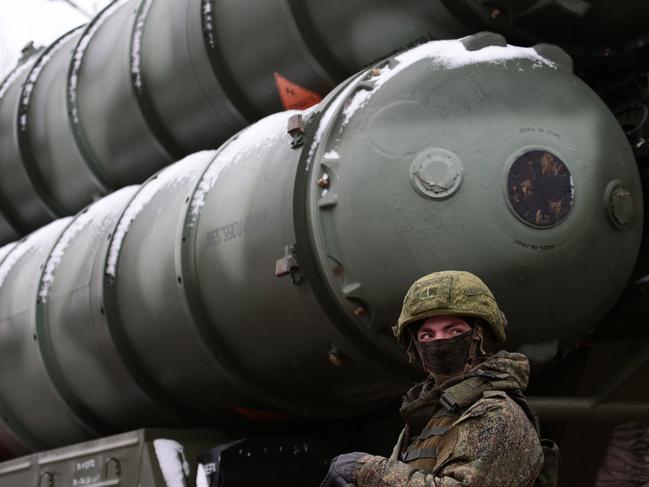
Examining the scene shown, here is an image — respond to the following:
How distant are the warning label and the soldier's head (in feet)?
7.75

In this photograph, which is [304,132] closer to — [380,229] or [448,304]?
Result: [380,229]

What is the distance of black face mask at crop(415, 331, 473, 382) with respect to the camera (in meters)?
1.99

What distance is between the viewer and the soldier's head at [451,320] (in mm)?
1971

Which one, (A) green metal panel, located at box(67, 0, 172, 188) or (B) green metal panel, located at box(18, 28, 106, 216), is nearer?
(A) green metal panel, located at box(67, 0, 172, 188)

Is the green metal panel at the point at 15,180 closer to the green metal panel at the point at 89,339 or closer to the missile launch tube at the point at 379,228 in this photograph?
the green metal panel at the point at 89,339

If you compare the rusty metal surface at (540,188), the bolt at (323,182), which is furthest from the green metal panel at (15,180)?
the rusty metal surface at (540,188)

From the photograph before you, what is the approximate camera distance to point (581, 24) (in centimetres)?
365

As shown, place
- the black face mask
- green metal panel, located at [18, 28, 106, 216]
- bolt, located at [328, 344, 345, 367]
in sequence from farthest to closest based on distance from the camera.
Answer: green metal panel, located at [18, 28, 106, 216] → bolt, located at [328, 344, 345, 367] → the black face mask

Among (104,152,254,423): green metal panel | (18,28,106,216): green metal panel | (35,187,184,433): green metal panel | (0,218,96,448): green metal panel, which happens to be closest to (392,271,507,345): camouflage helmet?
(104,152,254,423): green metal panel

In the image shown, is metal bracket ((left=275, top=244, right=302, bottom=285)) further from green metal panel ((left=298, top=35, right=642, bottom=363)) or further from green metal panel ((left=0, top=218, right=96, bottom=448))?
green metal panel ((left=0, top=218, right=96, bottom=448))

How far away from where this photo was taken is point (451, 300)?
1.96 m

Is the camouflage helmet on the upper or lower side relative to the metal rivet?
lower

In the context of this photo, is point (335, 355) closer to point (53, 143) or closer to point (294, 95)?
point (294, 95)

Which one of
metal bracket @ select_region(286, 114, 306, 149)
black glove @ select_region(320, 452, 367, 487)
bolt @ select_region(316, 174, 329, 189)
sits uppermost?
metal bracket @ select_region(286, 114, 306, 149)
